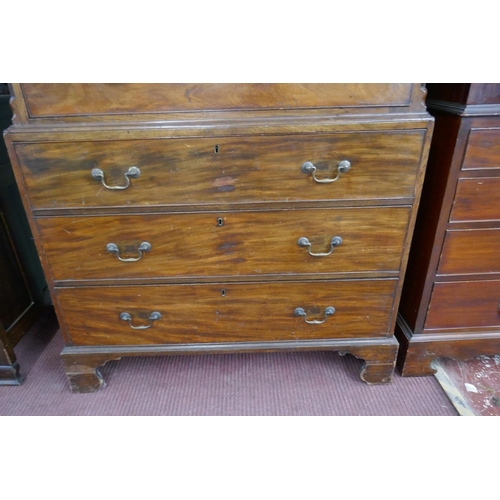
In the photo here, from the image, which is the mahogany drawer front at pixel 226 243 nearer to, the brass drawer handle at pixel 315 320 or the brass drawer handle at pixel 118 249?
the brass drawer handle at pixel 118 249

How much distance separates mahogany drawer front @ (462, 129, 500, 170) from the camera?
99 cm

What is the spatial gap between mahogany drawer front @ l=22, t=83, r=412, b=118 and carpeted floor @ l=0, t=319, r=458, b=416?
0.93 meters

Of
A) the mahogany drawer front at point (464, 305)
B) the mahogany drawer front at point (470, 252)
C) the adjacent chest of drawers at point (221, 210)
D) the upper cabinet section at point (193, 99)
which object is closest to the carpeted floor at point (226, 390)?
the adjacent chest of drawers at point (221, 210)

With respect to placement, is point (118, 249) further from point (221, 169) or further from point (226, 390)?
point (226, 390)

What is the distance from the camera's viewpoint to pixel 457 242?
44.4 inches

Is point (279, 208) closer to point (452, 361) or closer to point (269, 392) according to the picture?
point (269, 392)

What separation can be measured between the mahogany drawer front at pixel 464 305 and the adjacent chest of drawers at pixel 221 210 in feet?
0.54

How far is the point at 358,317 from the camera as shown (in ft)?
3.93

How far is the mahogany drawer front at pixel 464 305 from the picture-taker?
1.20 metres

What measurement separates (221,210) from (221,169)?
11 centimetres

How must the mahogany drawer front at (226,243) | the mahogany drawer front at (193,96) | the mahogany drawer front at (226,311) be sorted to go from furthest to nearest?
1. the mahogany drawer front at (226,311)
2. the mahogany drawer front at (226,243)
3. the mahogany drawer front at (193,96)

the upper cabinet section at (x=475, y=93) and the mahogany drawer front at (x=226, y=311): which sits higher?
the upper cabinet section at (x=475, y=93)

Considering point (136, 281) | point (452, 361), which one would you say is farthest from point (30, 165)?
point (452, 361)

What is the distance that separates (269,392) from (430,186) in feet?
2.82
